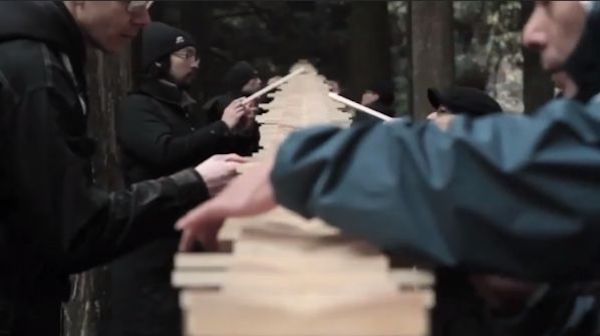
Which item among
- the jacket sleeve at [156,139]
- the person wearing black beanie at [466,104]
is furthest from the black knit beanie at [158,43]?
the person wearing black beanie at [466,104]

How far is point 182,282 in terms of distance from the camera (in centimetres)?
194

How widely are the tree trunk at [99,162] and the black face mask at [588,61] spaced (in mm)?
4566

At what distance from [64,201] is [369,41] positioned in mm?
10563

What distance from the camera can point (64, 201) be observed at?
3771mm

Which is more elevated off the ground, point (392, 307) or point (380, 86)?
point (392, 307)

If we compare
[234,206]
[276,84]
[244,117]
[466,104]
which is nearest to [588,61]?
[234,206]

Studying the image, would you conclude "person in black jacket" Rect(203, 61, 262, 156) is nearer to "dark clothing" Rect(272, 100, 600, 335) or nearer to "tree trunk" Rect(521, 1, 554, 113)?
"tree trunk" Rect(521, 1, 554, 113)

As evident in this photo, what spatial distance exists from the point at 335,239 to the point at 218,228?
0.31 m

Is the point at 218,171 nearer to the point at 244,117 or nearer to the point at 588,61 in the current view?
the point at 588,61

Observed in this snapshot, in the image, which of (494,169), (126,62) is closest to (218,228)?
(494,169)

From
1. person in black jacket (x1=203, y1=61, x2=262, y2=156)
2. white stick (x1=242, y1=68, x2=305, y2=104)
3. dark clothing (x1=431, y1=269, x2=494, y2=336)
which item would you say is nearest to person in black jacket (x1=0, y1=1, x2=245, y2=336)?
dark clothing (x1=431, y1=269, x2=494, y2=336)

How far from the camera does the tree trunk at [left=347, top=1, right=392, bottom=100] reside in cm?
1408

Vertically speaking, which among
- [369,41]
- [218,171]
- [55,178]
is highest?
[55,178]

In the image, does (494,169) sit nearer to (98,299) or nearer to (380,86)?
(98,299)
